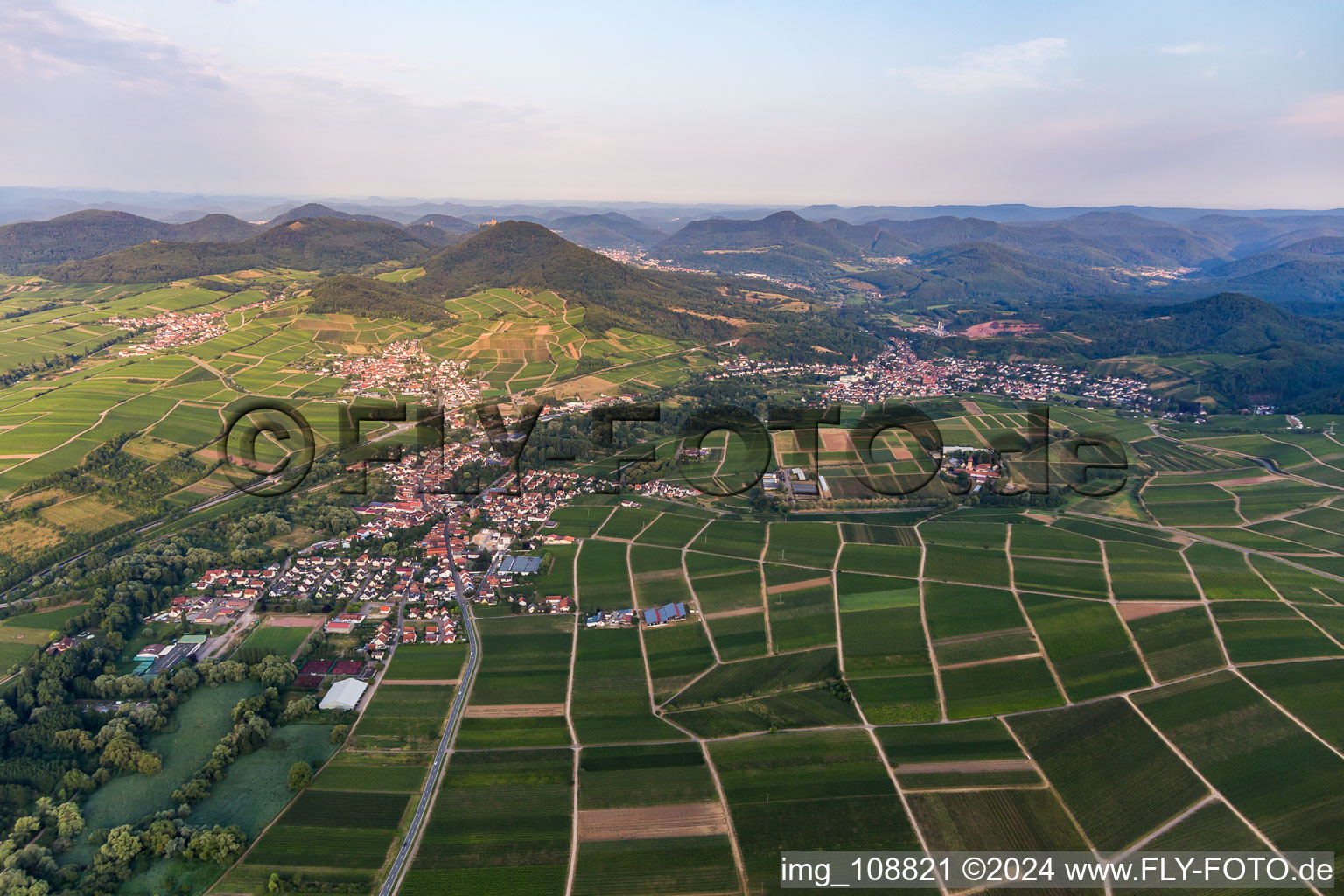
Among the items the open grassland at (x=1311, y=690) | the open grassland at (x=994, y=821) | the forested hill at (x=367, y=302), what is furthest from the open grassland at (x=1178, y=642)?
the forested hill at (x=367, y=302)

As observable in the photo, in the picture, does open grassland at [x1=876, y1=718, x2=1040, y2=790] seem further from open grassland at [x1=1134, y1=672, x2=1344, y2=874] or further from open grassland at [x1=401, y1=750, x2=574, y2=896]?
open grassland at [x1=401, y1=750, x2=574, y2=896]

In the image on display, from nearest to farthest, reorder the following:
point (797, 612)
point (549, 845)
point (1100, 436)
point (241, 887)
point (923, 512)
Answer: point (241, 887) < point (549, 845) < point (797, 612) < point (923, 512) < point (1100, 436)

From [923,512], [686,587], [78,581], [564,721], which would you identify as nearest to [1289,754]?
[923,512]

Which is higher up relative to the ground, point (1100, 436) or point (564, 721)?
point (1100, 436)

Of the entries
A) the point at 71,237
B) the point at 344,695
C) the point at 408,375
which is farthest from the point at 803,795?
the point at 71,237

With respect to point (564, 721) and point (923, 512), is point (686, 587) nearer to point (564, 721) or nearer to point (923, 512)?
point (564, 721)

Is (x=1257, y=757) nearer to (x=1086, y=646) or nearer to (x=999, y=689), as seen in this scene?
(x=1086, y=646)

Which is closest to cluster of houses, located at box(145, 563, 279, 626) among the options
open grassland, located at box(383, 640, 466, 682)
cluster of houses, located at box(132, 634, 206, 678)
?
cluster of houses, located at box(132, 634, 206, 678)
